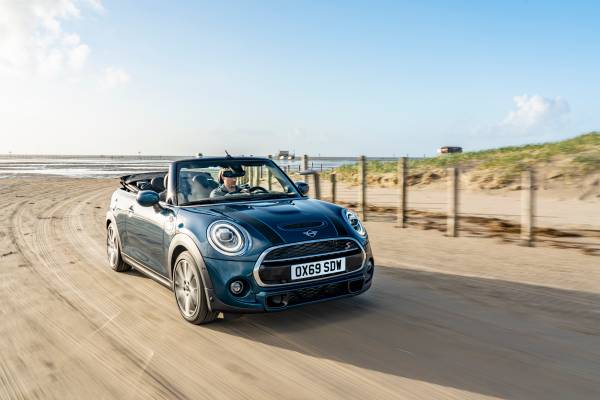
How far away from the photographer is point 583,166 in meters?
16.1

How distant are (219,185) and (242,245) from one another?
1507 millimetres

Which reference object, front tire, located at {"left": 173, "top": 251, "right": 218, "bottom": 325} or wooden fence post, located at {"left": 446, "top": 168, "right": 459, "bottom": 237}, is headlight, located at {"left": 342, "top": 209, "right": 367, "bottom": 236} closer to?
front tire, located at {"left": 173, "top": 251, "right": 218, "bottom": 325}

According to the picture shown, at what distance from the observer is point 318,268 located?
439 cm

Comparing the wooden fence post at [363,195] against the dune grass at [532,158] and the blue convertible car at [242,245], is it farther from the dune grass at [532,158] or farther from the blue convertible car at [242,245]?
the dune grass at [532,158]

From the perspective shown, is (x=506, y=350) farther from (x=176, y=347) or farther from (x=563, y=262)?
(x=563, y=262)

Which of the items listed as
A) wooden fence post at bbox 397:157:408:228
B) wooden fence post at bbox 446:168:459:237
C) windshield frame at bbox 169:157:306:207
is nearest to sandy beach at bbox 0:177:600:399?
windshield frame at bbox 169:157:306:207

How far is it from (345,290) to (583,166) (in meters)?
14.4

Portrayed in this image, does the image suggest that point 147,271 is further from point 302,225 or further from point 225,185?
point 302,225

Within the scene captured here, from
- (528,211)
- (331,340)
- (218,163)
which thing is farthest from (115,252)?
(528,211)

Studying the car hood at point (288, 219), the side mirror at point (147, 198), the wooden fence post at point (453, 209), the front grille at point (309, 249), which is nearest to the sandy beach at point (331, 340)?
the front grille at point (309, 249)

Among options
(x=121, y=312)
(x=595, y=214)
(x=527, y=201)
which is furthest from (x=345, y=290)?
(x=595, y=214)

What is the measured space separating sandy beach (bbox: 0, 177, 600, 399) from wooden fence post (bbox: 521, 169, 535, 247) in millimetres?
1382

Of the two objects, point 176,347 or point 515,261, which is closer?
point 176,347

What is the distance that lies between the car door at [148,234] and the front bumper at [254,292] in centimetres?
106
